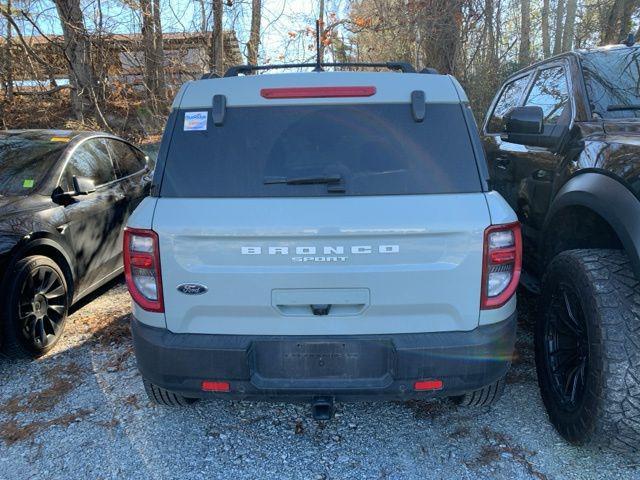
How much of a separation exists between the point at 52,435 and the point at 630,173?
3415 mm

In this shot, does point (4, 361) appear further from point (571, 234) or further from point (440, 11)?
point (440, 11)

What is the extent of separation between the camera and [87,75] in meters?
10.9

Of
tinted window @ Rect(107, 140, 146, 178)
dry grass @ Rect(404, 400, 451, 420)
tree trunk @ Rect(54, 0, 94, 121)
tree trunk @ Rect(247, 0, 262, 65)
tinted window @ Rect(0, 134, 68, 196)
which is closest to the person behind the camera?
dry grass @ Rect(404, 400, 451, 420)

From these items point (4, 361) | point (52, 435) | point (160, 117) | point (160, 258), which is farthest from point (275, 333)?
point (160, 117)

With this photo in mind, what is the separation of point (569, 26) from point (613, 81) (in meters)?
16.8

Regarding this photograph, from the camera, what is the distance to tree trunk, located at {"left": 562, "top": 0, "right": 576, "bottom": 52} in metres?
16.5

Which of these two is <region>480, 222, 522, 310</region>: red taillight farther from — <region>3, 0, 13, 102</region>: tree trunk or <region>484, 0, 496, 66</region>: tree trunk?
<region>3, 0, 13, 102</region>: tree trunk

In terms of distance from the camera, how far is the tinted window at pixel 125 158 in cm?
522

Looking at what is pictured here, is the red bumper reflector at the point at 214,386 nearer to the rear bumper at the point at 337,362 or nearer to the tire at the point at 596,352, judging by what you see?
the rear bumper at the point at 337,362

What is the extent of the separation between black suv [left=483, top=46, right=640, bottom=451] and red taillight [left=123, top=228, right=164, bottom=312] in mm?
2103

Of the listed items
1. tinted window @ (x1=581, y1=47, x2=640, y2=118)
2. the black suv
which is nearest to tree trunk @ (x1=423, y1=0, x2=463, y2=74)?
the black suv

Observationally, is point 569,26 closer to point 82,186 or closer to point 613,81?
point 613,81

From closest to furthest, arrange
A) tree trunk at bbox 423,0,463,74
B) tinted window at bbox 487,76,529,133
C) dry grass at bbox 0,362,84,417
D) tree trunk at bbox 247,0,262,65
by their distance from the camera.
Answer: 1. dry grass at bbox 0,362,84,417
2. tinted window at bbox 487,76,529,133
3. tree trunk at bbox 423,0,463,74
4. tree trunk at bbox 247,0,262,65

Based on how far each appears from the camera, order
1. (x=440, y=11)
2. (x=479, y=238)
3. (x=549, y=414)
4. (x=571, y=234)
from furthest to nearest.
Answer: (x=440, y=11), (x=571, y=234), (x=549, y=414), (x=479, y=238)
